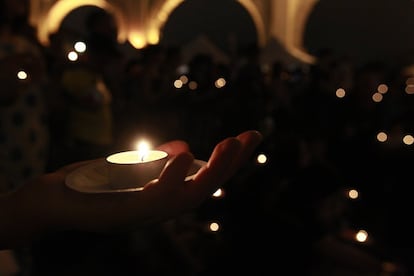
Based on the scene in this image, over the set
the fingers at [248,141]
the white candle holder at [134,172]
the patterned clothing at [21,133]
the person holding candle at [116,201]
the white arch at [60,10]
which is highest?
the white arch at [60,10]

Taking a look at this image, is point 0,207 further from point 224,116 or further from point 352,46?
point 352,46

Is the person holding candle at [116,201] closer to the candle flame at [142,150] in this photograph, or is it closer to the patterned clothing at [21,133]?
the candle flame at [142,150]

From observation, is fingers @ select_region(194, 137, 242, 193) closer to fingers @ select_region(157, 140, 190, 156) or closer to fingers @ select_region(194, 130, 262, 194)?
fingers @ select_region(194, 130, 262, 194)

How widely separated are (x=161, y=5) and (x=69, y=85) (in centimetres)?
765

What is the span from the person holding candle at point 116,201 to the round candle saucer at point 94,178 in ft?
0.04

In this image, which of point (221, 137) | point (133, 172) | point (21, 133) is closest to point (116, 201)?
point (133, 172)

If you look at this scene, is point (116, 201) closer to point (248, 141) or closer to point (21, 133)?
point (248, 141)

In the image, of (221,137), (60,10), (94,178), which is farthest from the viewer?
(60,10)

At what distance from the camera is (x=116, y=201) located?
55 cm

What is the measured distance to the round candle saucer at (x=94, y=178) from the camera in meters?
0.57

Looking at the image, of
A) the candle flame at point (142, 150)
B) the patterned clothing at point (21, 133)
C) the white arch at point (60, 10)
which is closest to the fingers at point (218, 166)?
the candle flame at point (142, 150)

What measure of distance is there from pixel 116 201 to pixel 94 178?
11cm

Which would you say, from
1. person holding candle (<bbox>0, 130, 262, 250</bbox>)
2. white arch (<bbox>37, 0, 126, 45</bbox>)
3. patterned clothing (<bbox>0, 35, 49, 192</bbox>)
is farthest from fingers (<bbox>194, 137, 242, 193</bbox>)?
white arch (<bbox>37, 0, 126, 45</bbox>)

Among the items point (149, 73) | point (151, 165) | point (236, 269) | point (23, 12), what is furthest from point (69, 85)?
point (151, 165)
